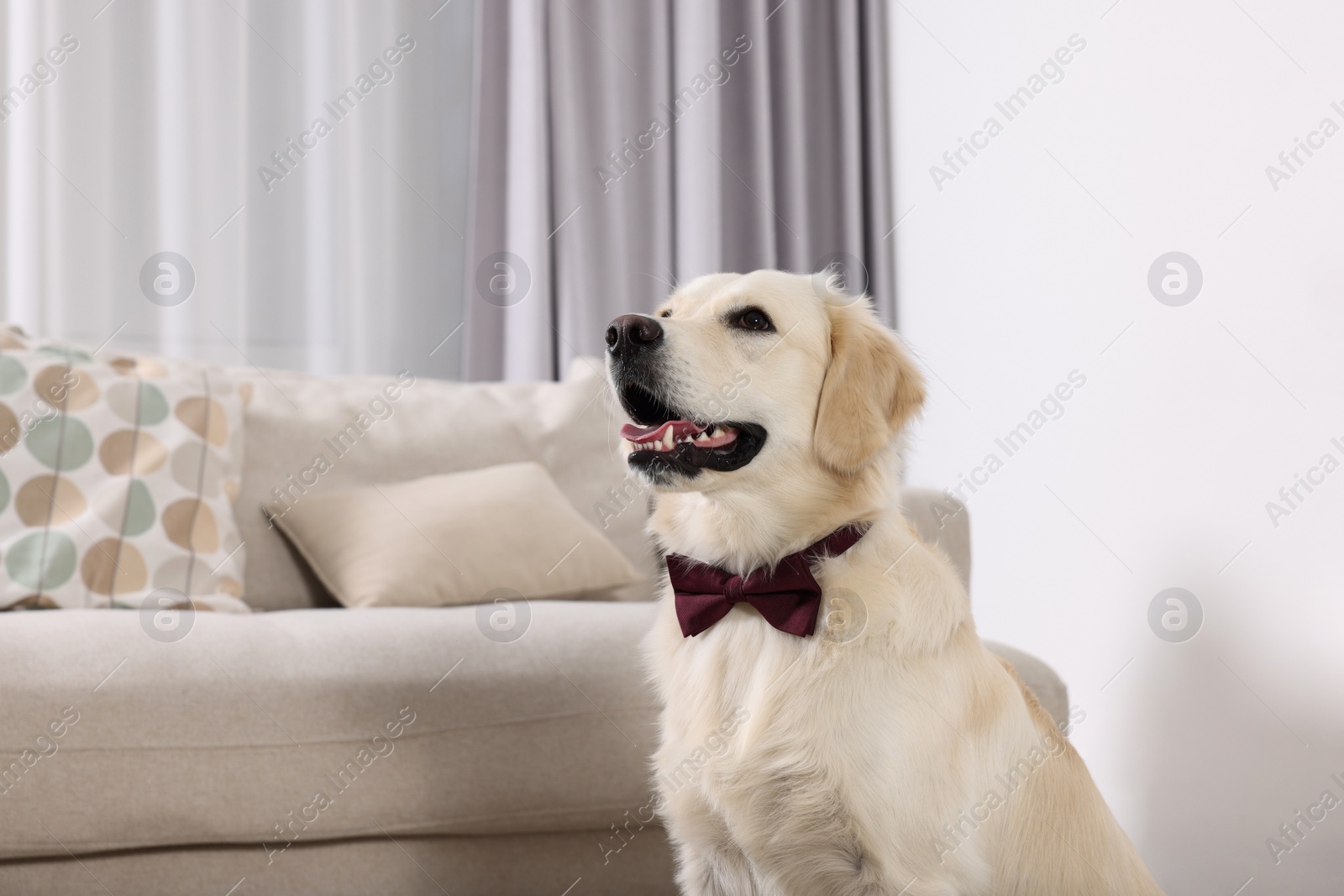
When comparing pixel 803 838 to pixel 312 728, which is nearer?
pixel 803 838

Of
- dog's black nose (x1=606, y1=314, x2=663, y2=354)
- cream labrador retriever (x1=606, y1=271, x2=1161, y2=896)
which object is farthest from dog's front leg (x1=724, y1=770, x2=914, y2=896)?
dog's black nose (x1=606, y1=314, x2=663, y2=354)

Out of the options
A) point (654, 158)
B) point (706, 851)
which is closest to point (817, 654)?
point (706, 851)

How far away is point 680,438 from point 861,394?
24 cm

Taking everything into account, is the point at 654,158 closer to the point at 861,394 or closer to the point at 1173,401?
the point at 1173,401

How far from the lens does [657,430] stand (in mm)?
1232

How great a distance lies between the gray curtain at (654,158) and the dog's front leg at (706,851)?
2275mm

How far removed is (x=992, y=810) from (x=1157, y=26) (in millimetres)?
1697

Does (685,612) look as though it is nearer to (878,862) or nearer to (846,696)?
(846,696)

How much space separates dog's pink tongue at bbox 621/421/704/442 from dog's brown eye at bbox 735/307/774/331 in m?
0.16

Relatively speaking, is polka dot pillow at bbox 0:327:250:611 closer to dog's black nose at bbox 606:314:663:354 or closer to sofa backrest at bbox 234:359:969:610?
sofa backrest at bbox 234:359:969:610

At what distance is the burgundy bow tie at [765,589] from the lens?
3.71 feet

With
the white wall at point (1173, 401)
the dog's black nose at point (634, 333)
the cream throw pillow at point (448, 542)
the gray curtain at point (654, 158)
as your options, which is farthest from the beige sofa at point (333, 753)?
the gray curtain at point (654, 158)

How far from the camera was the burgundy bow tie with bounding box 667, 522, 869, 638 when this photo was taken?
1131 mm

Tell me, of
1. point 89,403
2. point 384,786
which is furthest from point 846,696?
point 89,403
